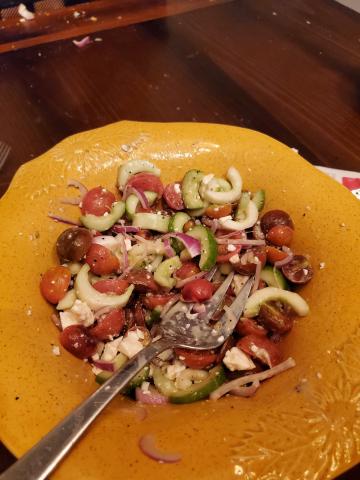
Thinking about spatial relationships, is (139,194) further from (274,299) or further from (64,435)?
(64,435)

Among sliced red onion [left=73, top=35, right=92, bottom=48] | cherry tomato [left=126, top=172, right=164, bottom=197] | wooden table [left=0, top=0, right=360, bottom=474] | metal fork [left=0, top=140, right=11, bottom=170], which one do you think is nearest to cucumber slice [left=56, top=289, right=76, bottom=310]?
cherry tomato [left=126, top=172, right=164, bottom=197]

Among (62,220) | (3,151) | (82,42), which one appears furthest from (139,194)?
(82,42)

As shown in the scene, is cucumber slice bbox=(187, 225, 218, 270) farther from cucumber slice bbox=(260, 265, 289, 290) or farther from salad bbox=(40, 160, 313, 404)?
cucumber slice bbox=(260, 265, 289, 290)

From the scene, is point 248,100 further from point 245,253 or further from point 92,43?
point 245,253

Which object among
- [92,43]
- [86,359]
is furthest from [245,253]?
[92,43]

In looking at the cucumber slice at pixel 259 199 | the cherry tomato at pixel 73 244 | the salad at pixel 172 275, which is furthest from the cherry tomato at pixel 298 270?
the cherry tomato at pixel 73 244

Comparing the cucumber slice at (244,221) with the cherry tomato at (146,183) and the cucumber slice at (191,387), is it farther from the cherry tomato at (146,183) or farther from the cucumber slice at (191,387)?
the cucumber slice at (191,387)
